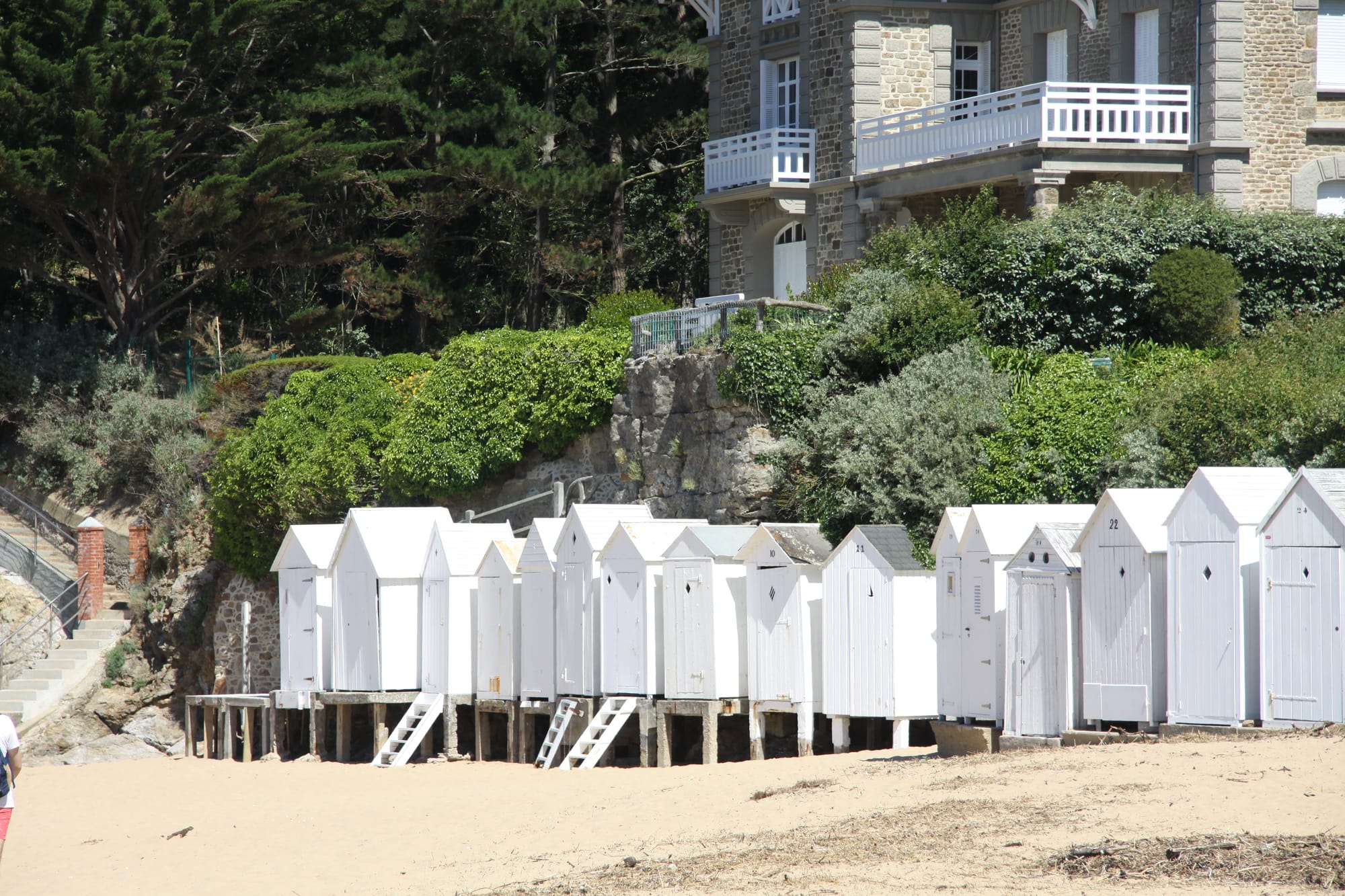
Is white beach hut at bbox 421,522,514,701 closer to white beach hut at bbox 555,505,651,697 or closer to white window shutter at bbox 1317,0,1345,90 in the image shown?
white beach hut at bbox 555,505,651,697

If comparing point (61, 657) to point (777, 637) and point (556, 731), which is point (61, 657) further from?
point (777, 637)

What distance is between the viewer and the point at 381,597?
20.6m

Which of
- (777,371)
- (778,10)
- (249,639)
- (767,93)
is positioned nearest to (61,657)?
(249,639)

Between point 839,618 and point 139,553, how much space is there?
18186 mm

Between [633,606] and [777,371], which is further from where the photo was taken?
[777,371]

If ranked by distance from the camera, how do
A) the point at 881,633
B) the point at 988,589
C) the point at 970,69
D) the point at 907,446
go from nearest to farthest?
the point at 988,589 → the point at 881,633 → the point at 907,446 → the point at 970,69

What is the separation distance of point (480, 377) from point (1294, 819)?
16772mm

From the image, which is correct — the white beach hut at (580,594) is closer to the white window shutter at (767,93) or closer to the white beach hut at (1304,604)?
the white beach hut at (1304,604)

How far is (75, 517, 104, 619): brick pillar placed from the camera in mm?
29797

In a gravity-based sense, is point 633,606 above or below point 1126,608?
below

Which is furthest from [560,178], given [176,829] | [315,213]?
[176,829]

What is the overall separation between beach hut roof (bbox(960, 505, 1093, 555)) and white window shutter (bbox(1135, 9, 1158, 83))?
35.6ft

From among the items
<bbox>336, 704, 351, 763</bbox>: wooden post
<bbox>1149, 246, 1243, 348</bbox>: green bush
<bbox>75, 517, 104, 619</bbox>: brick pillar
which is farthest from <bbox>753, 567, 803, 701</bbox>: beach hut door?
<bbox>75, 517, 104, 619</bbox>: brick pillar

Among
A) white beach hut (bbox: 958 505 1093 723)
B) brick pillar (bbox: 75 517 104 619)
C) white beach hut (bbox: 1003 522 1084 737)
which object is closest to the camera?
white beach hut (bbox: 1003 522 1084 737)
